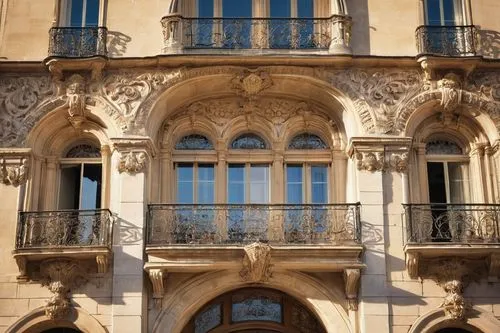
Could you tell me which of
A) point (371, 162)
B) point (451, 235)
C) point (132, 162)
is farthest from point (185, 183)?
point (451, 235)

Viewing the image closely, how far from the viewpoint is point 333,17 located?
1748 cm

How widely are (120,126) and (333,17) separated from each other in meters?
4.55

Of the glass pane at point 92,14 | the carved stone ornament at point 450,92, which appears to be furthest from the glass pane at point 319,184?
the glass pane at point 92,14

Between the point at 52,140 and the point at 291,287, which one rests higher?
the point at 52,140

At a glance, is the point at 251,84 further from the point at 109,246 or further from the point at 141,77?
the point at 109,246

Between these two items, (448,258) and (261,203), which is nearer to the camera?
(448,258)

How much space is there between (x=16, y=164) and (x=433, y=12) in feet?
28.0

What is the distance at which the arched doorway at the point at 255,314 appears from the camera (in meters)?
17.0

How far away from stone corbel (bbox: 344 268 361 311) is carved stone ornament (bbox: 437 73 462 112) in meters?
3.63

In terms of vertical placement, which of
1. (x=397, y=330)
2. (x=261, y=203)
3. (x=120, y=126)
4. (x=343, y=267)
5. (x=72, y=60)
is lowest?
(x=397, y=330)

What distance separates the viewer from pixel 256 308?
17.1 metres

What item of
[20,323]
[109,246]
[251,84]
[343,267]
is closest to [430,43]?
[251,84]

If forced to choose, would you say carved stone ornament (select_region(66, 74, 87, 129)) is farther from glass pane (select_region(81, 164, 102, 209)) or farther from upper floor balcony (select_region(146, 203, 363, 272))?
upper floor balcony (select_region(146, 203, 363, 272))

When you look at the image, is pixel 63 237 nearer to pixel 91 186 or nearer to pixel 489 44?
pixel 91 186
